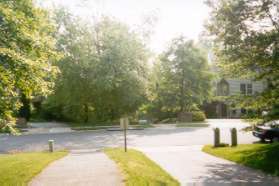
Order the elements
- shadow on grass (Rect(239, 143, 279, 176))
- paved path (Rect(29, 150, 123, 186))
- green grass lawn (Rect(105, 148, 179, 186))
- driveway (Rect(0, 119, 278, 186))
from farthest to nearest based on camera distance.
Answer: shadow on grass (Rect(239, 143, 279, 176)), driveway (Rect(0, 119, 278, 186)), green grass lawn (Rect(105, 148, 179, 186)), paved path (Rect(29, 150, 123, 186))

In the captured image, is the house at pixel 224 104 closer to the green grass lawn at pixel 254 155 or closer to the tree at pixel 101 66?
the tree at pixel 101 66

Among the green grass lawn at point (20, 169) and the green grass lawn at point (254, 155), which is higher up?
the green grass lawn at point (20, 169)

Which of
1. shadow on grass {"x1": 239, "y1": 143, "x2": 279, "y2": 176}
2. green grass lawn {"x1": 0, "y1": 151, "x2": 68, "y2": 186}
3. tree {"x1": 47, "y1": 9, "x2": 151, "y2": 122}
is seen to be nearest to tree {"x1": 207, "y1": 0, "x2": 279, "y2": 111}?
shadow on grass {"x1": 239, "y1": 143, "x2": 279, "y2": 176}

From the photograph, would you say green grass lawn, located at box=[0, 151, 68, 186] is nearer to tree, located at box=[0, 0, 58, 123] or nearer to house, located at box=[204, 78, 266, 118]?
tree, located at box=[0, 0, 58, 123]

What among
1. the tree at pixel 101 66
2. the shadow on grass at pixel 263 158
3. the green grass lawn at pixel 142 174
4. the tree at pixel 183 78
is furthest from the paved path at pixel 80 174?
the tree at pixel 183 78

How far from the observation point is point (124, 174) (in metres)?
12.1

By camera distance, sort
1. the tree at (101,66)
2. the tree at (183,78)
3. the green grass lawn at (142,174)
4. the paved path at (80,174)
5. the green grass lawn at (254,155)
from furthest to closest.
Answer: the tree at (183,78) → the tree at (101,66) → the green grass lawn at (254,155) → the green grass lawn at (142,174) → the paved path at (80,174)

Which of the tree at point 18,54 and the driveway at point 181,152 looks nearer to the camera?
the tree at point 18,54

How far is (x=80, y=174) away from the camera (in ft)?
40.1

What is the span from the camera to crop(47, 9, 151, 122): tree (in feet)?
125

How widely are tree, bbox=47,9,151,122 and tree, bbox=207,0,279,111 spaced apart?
21.5 meters

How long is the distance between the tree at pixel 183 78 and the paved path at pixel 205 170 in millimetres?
29452

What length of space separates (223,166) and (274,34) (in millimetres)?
5653

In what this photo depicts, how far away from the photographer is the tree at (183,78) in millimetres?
48250
